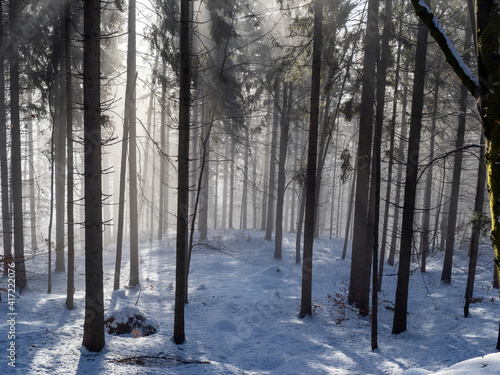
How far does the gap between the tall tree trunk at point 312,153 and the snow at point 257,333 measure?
1.14 meters

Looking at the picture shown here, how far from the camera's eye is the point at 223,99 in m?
14.7

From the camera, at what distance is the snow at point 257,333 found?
639 cm

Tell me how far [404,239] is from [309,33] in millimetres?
6996

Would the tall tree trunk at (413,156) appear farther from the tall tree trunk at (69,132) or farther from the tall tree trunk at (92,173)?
the tall tree trunk at (69,132)

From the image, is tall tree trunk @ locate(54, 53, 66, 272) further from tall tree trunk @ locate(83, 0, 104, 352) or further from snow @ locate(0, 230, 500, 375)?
tall tree trunk @ locate(83, 0, 104, 352)

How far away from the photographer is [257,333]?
9328 mm

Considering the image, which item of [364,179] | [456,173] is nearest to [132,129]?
[364,179]

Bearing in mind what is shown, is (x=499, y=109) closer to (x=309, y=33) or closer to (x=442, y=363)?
(x=442, y=363)

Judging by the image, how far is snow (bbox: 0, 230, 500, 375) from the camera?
6.39m

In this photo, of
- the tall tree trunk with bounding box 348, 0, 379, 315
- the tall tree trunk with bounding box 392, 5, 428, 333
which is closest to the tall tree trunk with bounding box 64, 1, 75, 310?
the tall tree trunk with bounding box 348, 0, 379, 315

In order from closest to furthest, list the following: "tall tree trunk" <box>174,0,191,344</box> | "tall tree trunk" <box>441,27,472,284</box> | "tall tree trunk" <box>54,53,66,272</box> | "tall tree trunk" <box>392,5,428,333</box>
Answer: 1. "tall tree trunk" <box>174,0,191,344</box>
2. "tall tree trunk" <box>392,5,428,333</box>
3. "tall tree trunk" <box>54,53,66,272</box>
4. "tall tree trunk" <box>441,27,472,284</box>

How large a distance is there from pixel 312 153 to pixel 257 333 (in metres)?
5.72

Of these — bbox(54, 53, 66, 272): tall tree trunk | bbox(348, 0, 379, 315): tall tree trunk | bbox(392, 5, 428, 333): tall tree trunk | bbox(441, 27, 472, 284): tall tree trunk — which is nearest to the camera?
bbox(392, 5, 428, 333): tall tree trunk

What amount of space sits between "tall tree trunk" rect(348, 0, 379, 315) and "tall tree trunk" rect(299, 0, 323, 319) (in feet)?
5.20
